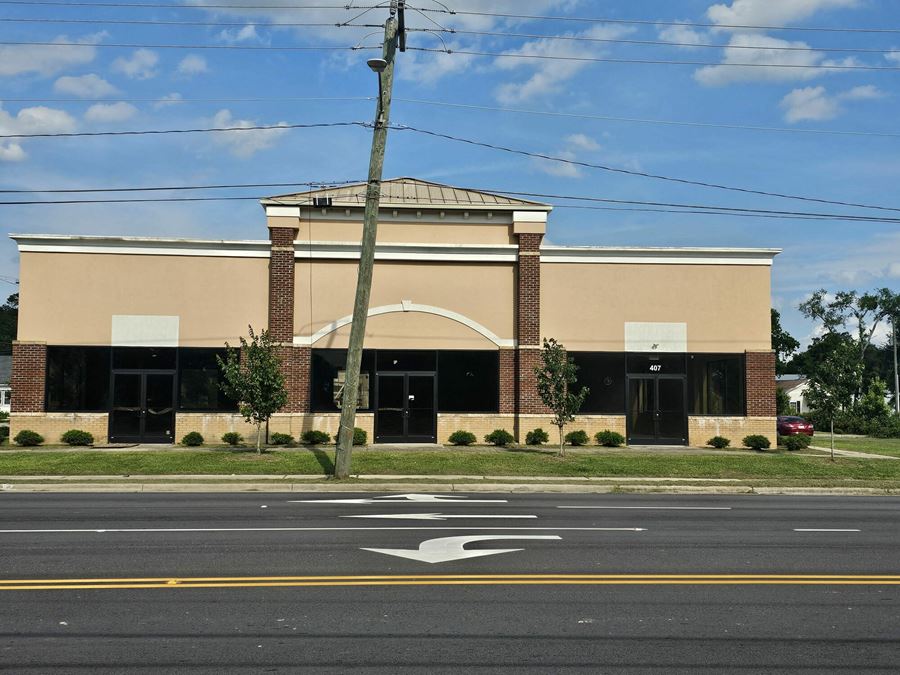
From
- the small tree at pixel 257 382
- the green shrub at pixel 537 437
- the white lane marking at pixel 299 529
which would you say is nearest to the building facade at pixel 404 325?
the green shrub at pixel 537 437

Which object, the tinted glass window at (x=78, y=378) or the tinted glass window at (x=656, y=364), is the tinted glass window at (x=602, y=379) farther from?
the tinted glass window at (x=78, y=378)

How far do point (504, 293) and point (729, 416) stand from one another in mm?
9303

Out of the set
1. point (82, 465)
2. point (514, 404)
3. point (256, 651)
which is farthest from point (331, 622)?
point (514, 404)

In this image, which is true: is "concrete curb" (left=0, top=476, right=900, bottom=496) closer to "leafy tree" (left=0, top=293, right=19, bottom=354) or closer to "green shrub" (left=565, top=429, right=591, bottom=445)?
"green shrub" (left=565, top=429, right=591, bottom=445)

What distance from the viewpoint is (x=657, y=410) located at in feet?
92.9

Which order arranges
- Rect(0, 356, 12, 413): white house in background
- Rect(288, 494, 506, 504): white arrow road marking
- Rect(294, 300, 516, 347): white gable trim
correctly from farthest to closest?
Rect(0, 356, 12, 413): white house in background → Rect(294, 300, 516, 347): white gable trim → Rect(288, 494, 506, 504): white arrow road marking

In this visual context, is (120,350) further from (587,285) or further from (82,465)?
(587,285)

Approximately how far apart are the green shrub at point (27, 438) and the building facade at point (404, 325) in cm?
48

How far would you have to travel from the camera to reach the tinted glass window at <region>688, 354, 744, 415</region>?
1122 inches

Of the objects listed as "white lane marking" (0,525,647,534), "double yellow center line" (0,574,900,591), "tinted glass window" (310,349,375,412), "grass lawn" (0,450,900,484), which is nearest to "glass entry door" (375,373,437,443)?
"tinted glass window" (310,349,375,412)

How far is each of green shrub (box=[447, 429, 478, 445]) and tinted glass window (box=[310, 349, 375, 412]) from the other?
311cm

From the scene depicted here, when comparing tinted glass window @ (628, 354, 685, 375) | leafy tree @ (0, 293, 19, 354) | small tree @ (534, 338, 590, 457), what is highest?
leafy tree @ (0, 293, 19, 354)

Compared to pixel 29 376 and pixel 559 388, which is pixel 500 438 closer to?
pixel 559 388

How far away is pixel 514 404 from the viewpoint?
2759 centimetres
